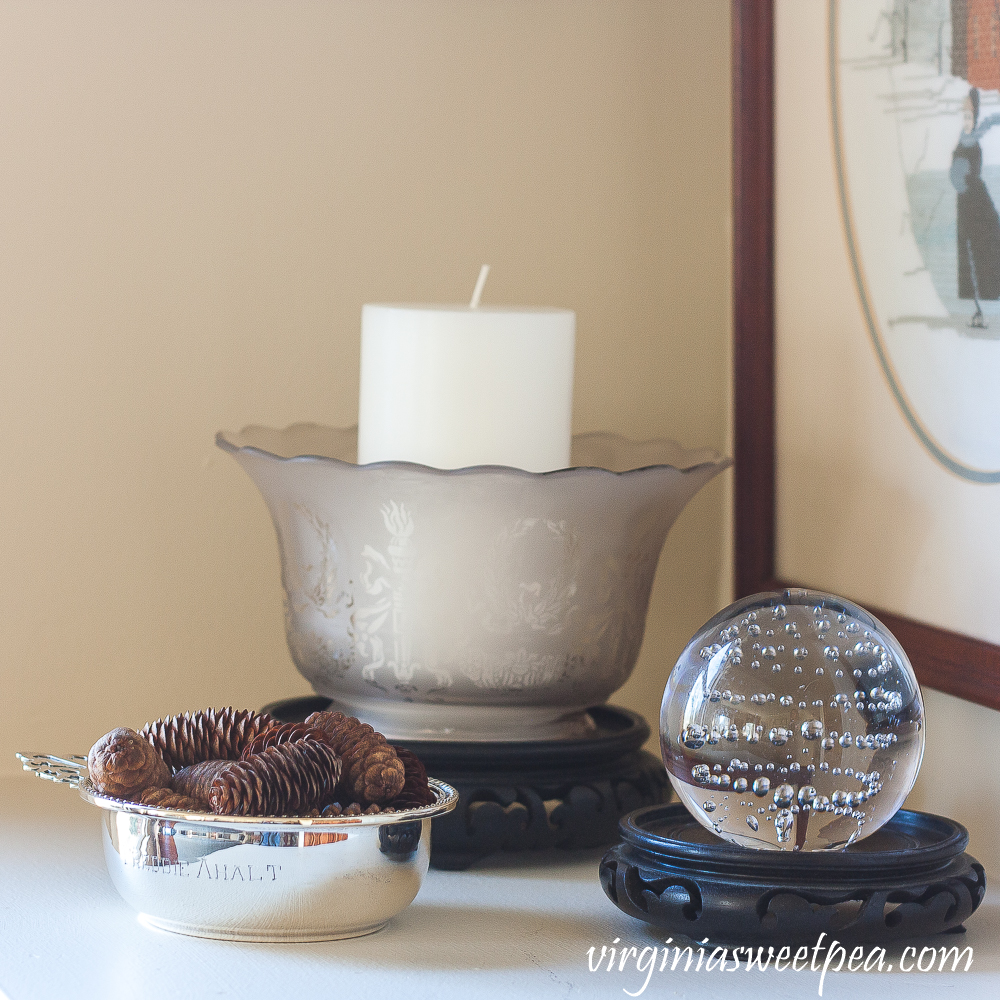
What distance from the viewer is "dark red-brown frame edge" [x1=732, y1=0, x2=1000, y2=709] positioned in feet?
2.51

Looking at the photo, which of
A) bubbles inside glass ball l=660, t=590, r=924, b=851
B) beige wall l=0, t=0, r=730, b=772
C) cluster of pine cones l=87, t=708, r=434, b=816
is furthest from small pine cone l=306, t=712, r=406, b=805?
beige wall l=0, t=0, r=730, b=772

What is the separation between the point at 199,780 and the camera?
52cm

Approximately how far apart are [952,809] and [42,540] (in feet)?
1.61

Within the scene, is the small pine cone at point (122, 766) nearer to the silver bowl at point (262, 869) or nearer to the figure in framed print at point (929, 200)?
the silver bowl at point (262, 869)

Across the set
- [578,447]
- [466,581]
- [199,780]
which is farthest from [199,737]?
[578,447]

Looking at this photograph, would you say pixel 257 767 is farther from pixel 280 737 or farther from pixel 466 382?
pixel 466 382

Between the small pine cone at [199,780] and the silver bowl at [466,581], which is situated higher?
the silver bowl at [466,581]

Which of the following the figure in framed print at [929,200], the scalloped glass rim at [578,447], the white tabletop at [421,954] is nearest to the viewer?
the white tabletop at [421,954]

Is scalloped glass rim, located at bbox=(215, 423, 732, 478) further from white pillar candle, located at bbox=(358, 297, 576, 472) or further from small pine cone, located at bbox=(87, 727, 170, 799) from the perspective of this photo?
small pine cone, located at bbox=(87, 727, 170, 799)

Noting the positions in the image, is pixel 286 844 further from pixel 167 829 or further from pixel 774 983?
pixel 774 983

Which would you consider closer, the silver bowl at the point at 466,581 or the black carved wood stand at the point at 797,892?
the black carved wood stand at the point at 797,892

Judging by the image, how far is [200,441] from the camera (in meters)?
0.78

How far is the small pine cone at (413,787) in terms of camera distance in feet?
1.76

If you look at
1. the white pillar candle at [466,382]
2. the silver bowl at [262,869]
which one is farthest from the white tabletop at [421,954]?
the white pillar candle at [466,382]
